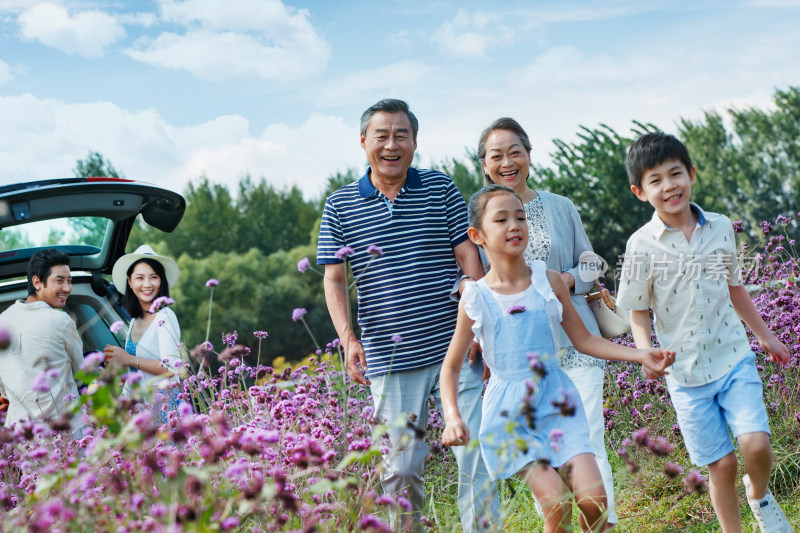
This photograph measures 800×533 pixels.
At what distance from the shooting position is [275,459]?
120 inches

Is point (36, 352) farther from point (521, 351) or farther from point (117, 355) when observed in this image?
point (521, 351)

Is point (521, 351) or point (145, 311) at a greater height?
point (145, 311)

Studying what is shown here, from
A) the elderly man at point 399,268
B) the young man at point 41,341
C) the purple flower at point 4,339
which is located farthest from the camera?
the young man at point 41,341

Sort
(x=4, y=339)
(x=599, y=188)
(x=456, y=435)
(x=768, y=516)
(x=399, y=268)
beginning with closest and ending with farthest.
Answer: (x=4, y=339) < (x=456, y=435) < (x=768, y=516) < (x=399, y=268) < (x=599, y=188)

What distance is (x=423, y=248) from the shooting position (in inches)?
145

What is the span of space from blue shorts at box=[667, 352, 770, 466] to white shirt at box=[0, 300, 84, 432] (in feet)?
10.7

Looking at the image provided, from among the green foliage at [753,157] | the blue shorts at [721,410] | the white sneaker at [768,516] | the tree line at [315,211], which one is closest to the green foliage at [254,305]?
the tree line at [315,211]

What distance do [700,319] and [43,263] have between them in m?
3.65

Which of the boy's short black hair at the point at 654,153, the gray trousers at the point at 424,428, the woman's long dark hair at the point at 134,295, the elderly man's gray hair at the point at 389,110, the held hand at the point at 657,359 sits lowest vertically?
the gray trousers at the point at 424,428

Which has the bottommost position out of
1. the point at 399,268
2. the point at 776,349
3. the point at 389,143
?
the point at 776,349

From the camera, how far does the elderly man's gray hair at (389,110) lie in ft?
12.2

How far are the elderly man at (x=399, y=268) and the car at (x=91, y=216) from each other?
188cm

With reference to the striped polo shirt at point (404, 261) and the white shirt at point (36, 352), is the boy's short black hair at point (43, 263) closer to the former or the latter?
the white shirt at point (36, 352)

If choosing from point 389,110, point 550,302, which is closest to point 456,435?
point 550,302
